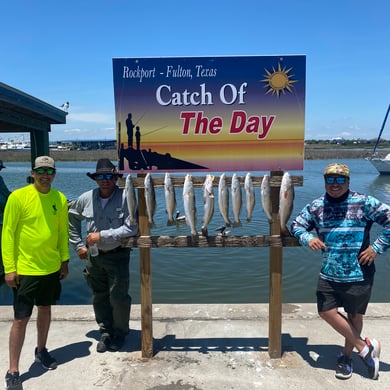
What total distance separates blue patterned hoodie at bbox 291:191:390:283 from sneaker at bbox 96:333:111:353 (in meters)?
2.27

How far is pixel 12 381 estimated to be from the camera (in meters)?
3.23

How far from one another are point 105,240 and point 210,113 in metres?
1.61

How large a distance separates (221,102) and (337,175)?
1274mm

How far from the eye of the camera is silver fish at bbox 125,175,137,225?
354 cm

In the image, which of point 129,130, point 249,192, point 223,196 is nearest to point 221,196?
point 223,196

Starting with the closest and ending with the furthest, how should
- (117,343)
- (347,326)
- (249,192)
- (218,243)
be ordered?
(347,326)
(249,192)
(218,243)
(117,343)

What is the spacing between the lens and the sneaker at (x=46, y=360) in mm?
3584

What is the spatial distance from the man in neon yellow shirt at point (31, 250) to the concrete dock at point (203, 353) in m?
0.47

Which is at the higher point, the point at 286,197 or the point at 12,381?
the point at 286,197

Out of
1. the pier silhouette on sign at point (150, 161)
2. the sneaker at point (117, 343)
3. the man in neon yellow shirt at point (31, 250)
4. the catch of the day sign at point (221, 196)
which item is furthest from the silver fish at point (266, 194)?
the sneaker at point (117, 343)

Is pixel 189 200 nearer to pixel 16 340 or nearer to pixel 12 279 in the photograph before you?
pixel 12 279

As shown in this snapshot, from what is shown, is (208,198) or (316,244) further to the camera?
(208,198)

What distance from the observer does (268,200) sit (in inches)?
140

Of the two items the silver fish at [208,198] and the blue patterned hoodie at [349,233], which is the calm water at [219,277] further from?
the blue patterned hoodie at [349,233]
